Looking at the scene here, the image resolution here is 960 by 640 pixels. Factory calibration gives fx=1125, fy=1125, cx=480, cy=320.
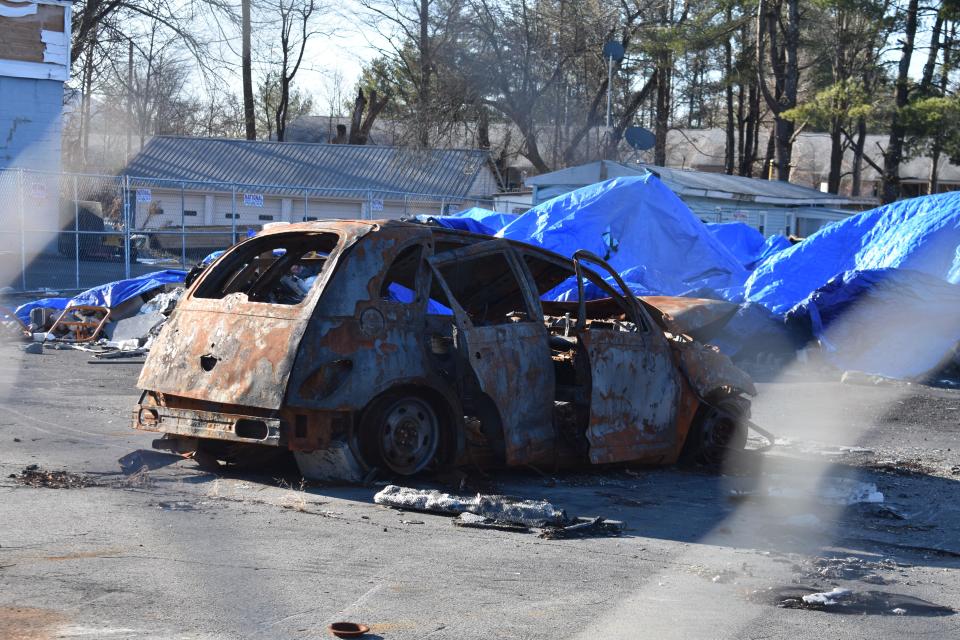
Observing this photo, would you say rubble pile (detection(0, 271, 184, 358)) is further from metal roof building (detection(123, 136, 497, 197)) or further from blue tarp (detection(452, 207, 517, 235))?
metal roof building (detection(123, 136, 497, 197))

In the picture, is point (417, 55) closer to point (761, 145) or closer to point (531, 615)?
point (531, 615)

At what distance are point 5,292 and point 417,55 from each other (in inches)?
785

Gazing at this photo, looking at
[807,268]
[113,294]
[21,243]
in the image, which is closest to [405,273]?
[113,294]

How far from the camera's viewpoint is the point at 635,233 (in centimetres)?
1841

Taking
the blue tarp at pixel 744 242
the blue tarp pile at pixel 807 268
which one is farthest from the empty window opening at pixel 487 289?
the blue tarp at pixel 744 242

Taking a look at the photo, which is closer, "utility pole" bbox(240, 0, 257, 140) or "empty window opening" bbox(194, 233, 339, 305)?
"empty window opening" bbox(194, 233, 339, 305)

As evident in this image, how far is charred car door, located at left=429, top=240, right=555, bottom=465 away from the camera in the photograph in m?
7.12

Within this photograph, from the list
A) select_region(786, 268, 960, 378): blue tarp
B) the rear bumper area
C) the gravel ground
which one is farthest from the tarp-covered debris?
select_region(786, 268, 960, 378): blue tarp

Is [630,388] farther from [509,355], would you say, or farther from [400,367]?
[400,367]

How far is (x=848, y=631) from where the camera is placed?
183 inches

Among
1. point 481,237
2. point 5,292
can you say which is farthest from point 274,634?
point 5,292

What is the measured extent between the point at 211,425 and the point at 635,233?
1243cm

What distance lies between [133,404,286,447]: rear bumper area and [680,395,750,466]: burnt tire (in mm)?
3447

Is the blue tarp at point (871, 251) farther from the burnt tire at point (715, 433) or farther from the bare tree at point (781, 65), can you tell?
the bare tree at point (781, 65)
